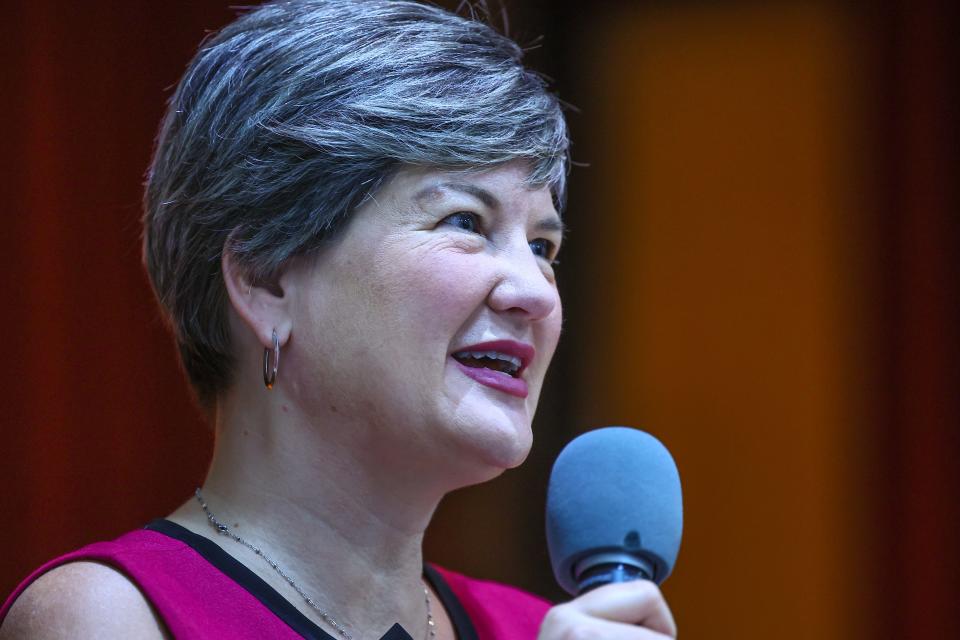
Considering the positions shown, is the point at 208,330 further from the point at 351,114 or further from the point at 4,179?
the point at 4,179

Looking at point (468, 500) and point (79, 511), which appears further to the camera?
point (468, 500)

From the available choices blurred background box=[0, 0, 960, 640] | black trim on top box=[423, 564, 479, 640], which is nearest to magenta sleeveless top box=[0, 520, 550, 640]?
black trim on top box=[423, 564, 479, 640]

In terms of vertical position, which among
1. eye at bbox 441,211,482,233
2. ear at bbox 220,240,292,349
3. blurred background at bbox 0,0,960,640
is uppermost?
eye at bbox 441,211,482,233

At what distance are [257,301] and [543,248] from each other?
424mm

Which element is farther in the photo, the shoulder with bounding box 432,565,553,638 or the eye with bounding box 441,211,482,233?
the shoulder with bounding box 432,565,553,638

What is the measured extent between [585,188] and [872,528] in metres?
1.33

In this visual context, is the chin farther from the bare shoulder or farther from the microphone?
the bare shoulder

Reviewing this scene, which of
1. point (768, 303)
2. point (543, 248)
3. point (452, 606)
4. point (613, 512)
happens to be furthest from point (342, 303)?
point (768, 303)

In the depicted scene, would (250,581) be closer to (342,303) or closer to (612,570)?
(342,303)

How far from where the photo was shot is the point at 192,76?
5.75ft

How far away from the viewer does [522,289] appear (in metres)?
1.56

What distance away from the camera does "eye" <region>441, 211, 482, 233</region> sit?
158 cm

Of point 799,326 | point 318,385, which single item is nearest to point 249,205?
point 318,385

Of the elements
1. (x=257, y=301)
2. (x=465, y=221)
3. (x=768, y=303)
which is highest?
(x=465, y=221)
